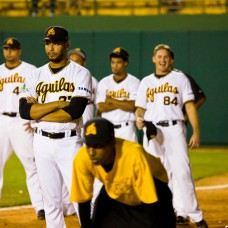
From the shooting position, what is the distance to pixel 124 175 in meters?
4.93

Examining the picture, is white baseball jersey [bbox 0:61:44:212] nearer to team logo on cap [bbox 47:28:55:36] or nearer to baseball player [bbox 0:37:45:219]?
baseball player [bbox 0:37:45:219]

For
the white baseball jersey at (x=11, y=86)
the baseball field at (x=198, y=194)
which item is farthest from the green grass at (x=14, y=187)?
the white baseball jersey at (x=11, y=86)

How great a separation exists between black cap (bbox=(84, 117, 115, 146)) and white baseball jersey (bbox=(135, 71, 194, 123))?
3.44 m

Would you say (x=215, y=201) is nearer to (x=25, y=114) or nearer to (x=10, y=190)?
(x=10, y=190)

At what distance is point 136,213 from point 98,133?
739mm

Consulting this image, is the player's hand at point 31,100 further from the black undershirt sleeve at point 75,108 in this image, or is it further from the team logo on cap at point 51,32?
the team logo on cap at point 51,32

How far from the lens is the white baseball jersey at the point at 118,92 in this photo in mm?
9789

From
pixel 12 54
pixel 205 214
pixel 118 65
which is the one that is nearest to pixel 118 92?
pixel 118 65

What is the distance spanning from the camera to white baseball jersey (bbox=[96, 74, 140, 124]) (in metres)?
9.79

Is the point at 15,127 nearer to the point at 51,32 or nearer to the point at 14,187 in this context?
the point at 51,32

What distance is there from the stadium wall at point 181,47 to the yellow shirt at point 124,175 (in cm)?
1360

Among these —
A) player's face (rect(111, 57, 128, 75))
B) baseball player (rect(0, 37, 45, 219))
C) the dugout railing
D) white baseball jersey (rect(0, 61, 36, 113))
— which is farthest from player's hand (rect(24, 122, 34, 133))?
the dugout railing

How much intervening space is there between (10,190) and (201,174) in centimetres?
381

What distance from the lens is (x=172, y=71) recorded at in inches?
331
